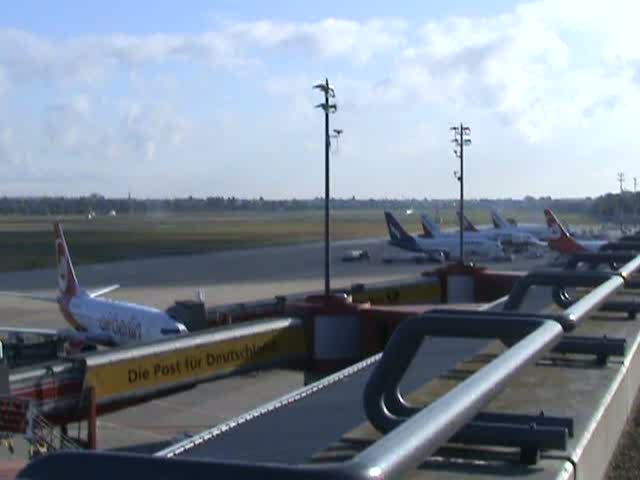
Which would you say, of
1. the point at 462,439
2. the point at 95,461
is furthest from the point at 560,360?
the point at 95,461

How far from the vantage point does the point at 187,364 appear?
58.9ft

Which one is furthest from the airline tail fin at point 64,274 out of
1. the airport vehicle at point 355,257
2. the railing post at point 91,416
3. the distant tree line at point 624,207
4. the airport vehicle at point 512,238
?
the distant tree line at point 624,207

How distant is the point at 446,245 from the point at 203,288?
3355 centimetres

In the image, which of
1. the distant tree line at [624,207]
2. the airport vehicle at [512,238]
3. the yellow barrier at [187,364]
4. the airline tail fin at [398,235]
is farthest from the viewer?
the distant tree line at [624,207]

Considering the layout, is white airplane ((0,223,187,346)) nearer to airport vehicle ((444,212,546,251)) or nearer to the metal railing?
the metal railing

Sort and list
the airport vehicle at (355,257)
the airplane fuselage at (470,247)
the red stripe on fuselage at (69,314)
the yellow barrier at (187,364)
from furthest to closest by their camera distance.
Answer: the airport vehicle at (355,257) < the airplane fuselage at (470,247) < the red stripe on fuselage at (69,314) < the yellow barrier at (187,364)

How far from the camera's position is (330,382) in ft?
27.7

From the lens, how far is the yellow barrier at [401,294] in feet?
100

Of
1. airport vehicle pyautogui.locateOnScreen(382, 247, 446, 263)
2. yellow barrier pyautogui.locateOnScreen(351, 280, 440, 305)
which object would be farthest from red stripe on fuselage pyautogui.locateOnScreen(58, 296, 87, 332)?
airport vehicle pyautogui.locateOnScreen(382, 247, 446, 263)

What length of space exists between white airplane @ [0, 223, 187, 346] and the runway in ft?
13.6

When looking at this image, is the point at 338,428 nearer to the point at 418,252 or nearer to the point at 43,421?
the point at 43,421

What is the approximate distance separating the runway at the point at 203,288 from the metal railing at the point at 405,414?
17143 mm

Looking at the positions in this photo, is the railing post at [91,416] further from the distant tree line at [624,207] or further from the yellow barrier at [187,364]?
the distant tree line at [624,207]

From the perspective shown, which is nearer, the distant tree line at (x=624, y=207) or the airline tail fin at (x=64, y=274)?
the airline tail fin at (x=64, y=274)
